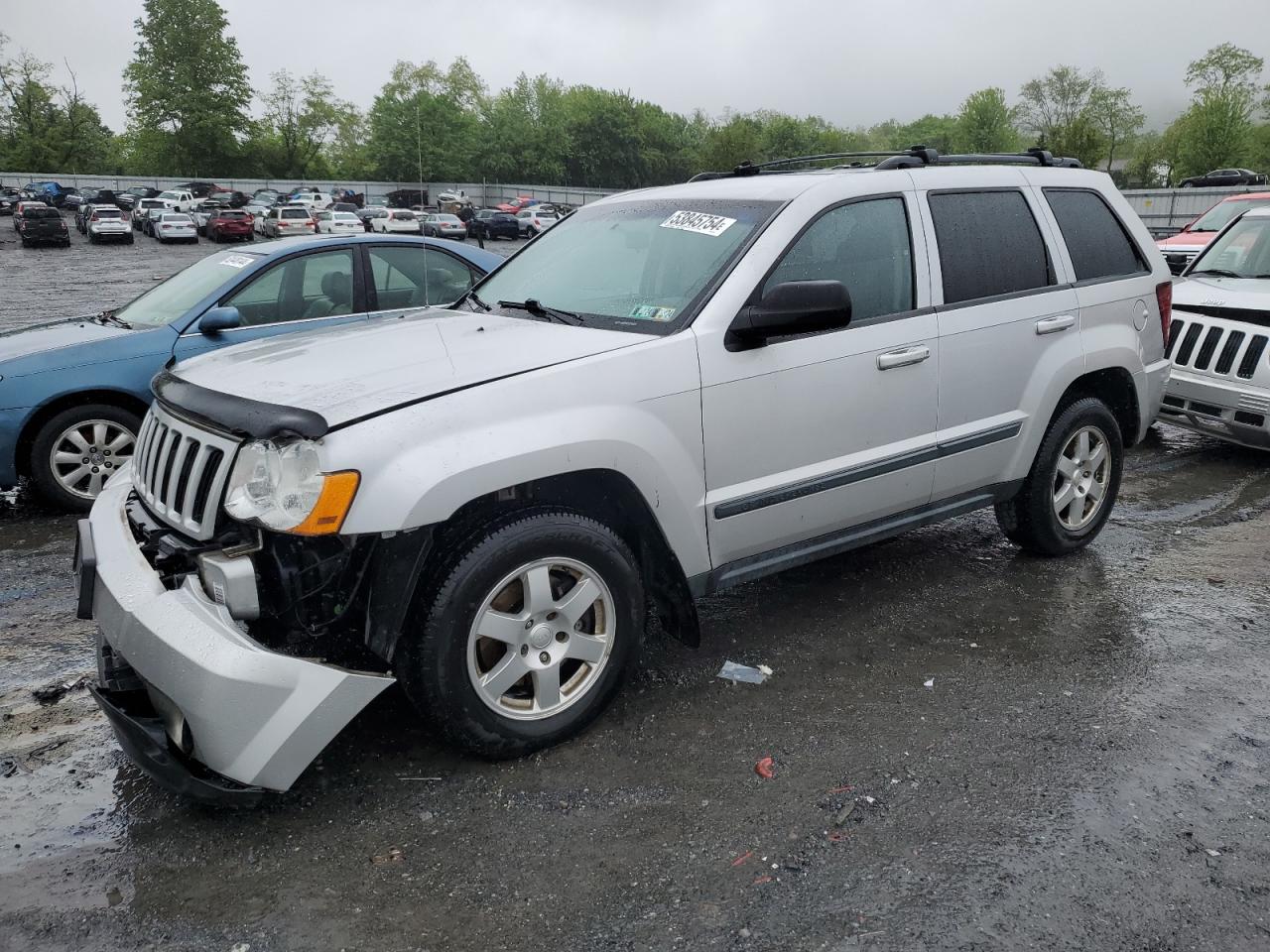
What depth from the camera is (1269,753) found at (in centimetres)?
342

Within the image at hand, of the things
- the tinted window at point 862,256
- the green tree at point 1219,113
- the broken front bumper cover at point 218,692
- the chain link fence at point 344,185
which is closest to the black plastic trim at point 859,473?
the tinted window at point 862,256

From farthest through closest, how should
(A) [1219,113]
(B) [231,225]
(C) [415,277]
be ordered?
(A) [1219,113] < (B) [231,225] < (C) [415,277]

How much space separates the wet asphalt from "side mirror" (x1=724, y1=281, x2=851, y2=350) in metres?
1.37

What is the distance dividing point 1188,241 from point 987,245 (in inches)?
435

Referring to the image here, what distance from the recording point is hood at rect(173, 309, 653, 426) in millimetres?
3068

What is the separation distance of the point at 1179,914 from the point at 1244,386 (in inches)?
209

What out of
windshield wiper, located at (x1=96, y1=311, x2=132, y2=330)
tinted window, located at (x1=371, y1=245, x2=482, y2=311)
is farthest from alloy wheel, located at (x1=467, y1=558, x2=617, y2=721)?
windshield wiper, located at (x1=96, y1=311, x2=132, y2=330)

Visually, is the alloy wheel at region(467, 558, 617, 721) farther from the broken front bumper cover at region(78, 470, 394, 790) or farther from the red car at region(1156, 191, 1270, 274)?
the red car at region(1156, 191, 1270, 274)

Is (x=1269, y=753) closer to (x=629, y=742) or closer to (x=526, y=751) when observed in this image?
(x=629, y=742)

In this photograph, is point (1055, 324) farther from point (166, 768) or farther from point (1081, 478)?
point (166, 768)

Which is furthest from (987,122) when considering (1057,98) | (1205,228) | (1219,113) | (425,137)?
(1205,228)

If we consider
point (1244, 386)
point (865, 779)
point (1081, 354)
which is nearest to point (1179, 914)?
point (865, 779)

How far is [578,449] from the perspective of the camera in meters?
3.21

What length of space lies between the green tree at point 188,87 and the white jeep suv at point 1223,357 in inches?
3692
